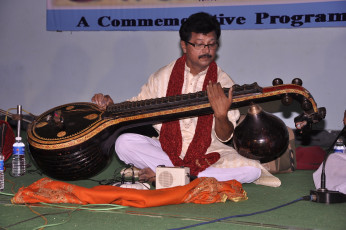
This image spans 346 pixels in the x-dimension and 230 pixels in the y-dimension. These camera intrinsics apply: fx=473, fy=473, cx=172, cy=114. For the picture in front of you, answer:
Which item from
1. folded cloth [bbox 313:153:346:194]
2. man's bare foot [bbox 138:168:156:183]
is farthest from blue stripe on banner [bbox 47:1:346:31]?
man's bare foot [bbox 138:168:156:183]

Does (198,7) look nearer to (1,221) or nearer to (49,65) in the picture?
(49,65)

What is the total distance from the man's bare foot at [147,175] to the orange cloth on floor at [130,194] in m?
0.58

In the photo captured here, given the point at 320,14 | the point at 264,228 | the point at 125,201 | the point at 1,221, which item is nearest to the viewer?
the point at 264,228

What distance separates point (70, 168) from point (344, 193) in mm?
1908

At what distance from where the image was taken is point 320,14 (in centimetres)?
562

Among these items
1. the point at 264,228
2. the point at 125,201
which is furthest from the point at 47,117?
the point at 264,228

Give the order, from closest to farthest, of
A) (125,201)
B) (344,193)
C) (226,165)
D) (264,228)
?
(264,228), (125,201), (344,193), (226,165)

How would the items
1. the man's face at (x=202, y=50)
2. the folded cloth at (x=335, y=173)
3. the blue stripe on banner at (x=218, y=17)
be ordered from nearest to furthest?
the folded cloth at (x=335, y=173) < the man's face at (x=202, y=50) < the blue stripe on banner at (x=218, y=17)

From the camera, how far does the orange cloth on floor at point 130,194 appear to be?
115 inches

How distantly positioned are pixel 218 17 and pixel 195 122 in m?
2.49

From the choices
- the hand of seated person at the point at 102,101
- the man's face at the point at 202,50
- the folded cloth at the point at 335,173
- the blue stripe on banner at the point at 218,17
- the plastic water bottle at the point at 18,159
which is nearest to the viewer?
the folded cloth at the point at 335,173

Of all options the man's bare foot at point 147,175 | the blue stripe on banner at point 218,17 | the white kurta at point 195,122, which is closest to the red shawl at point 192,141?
the white kurta at point 195,122

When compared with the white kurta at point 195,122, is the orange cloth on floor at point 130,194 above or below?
below

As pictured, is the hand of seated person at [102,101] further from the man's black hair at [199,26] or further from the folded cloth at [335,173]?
the folded cloth at [335,173]
